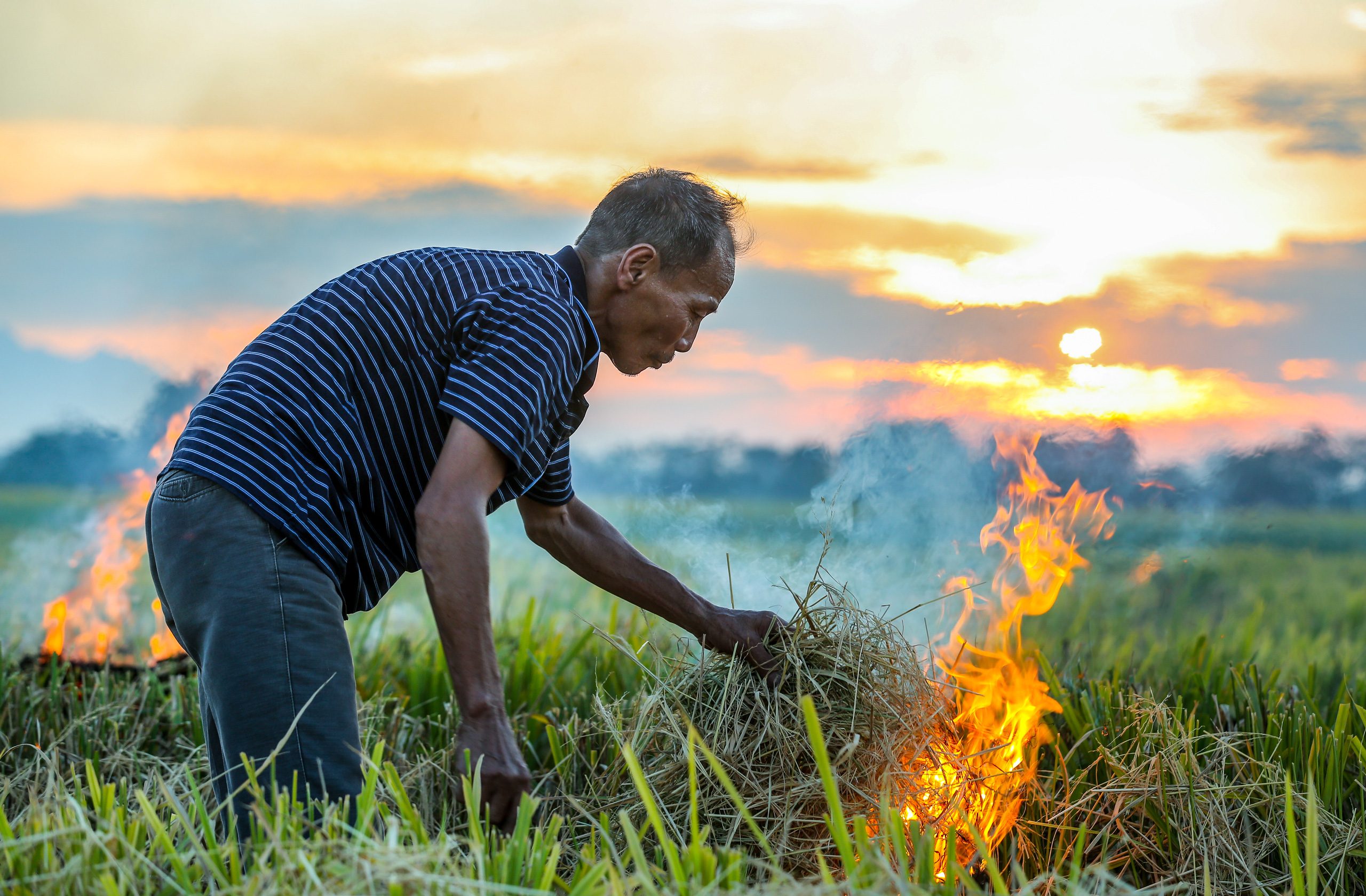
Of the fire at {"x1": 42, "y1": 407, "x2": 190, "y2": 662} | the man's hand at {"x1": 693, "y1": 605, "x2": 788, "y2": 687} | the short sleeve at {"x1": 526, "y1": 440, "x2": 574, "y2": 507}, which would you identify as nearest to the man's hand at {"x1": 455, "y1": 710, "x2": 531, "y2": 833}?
the man's hand at {"x1": 693, "y1": 605, "x2": 788, "y2": 687}

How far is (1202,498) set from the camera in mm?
5438

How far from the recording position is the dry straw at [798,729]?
7.95 feet

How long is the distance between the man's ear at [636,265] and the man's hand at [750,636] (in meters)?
0.86

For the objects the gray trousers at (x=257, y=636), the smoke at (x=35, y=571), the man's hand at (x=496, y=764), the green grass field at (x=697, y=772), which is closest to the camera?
the green grass field at (x=697, y=772)

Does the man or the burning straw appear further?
the burning straw

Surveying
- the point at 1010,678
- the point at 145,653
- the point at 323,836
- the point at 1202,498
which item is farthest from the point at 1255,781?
the point at 145,653

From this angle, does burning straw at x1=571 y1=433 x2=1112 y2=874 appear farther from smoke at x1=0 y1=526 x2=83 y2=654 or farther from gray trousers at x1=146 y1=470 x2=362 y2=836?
smoke at x1=0 y1=526 x2=83 y2=654

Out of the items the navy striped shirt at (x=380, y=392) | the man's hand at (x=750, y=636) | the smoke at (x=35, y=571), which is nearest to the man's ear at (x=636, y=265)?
the navy striped shirt at (x=380, y=392)

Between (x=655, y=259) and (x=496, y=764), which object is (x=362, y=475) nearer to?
(x=496, y=764)

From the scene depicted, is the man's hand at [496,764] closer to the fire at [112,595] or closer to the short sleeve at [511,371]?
the short sleeve at [511,371]

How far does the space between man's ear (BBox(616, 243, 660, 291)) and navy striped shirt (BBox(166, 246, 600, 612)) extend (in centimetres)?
16

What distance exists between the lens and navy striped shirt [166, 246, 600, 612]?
2064mm

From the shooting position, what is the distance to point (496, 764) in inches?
74.0

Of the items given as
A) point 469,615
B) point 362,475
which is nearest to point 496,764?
point 469,615
